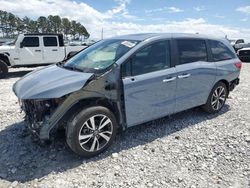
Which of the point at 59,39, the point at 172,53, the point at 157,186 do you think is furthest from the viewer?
the point at 59,39

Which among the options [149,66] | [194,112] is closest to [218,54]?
[194,112]

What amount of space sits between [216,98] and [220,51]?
100 centimetres

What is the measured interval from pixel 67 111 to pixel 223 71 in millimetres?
3476

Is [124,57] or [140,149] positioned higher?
[124,57]

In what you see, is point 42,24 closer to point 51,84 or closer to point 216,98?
point 216,98

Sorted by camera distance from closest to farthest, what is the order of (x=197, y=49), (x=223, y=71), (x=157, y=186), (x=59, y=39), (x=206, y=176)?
(x=157, y=186) → (x=206, y=176) → (x=197, y=49) → (x=223, y=71) → (x=59, y=39)

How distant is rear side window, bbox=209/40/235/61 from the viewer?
5.31 meters

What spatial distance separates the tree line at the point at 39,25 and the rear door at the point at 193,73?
196ft

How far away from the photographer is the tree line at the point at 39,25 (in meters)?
60.9

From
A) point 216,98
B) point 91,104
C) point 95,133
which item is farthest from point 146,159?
point 216,98

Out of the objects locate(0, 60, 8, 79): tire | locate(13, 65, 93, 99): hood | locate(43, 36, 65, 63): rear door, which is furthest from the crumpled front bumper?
locate(43, 36, 65, 63): rear door

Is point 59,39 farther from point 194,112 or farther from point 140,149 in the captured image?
point 140,149

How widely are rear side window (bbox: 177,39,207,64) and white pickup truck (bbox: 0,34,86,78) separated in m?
A: 8.15

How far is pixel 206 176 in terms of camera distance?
3.37 m
